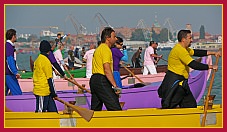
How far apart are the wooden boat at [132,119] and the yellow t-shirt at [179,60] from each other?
0.69m

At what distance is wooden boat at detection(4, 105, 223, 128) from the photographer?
35.0 ft

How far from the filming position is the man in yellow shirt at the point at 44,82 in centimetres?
1128

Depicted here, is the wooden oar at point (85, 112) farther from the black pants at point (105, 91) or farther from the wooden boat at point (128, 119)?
the black pants at point (105, 91)

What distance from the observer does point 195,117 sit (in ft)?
35.3

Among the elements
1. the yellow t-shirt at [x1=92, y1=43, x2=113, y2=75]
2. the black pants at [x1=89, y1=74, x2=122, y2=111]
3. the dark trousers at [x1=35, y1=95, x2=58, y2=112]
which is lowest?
the dark trousers at [x1=35, y1=95, x2=58, y2=112]

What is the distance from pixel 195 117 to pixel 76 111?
6.37 ft

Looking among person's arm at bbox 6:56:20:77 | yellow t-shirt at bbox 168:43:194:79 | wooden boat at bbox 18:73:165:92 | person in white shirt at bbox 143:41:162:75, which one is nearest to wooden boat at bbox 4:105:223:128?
yellow t-shirt at bbox 168:43:194:79

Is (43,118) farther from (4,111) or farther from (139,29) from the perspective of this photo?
(139,29)

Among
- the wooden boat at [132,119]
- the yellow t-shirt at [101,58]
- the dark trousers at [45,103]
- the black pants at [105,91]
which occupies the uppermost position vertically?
the yellow t-shirt at [101,58]

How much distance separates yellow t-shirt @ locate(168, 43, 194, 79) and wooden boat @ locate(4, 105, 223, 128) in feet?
2.25

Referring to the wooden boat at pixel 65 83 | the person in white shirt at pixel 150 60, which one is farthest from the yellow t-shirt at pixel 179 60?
the person in white shirt at pixel 150 60

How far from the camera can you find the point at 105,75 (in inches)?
428

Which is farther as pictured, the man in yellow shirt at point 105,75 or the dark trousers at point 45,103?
the dark trousers at point 45,103

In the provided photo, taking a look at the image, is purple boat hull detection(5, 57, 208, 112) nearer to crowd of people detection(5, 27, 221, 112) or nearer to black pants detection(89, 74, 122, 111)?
crowd of people detection(5, 27, 221, 112)
